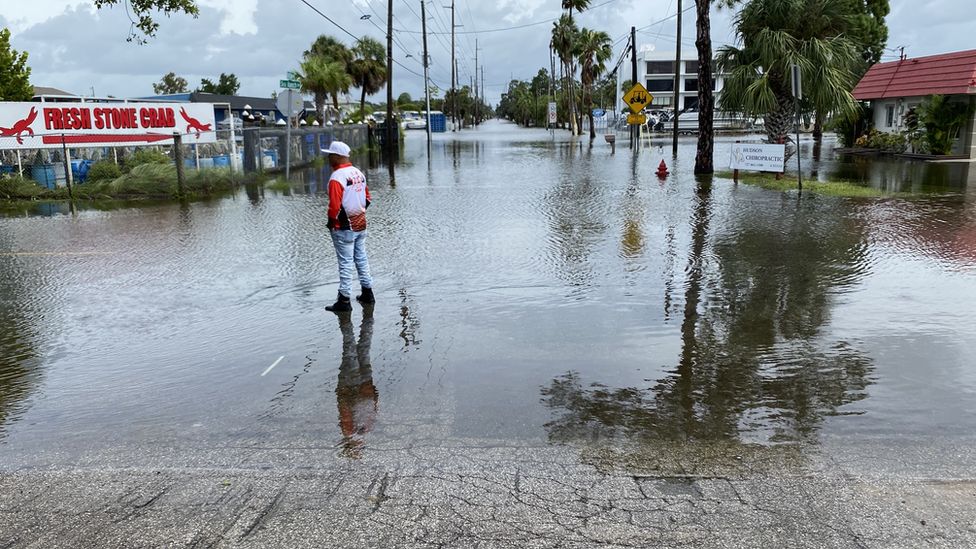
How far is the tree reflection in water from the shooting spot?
4.72 metres

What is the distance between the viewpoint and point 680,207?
48.0 feet

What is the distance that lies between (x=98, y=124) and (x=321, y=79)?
22.7 m

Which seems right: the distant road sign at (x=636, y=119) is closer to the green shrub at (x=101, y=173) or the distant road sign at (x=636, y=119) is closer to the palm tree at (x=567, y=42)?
the green shrub at (x=101, y=173)

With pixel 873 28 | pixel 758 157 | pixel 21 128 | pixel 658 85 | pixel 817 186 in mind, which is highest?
pixel 658 85

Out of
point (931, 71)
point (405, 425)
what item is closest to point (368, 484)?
point (405, 425)

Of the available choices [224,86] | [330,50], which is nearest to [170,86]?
[224,86]

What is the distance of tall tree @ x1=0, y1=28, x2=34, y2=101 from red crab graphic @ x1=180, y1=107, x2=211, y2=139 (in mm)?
16139

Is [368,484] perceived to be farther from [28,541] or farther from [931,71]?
[931,71]

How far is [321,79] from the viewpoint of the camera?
138 feet

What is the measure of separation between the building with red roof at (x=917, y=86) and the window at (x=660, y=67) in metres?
85.3

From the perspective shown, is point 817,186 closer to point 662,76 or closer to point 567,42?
point 567,42

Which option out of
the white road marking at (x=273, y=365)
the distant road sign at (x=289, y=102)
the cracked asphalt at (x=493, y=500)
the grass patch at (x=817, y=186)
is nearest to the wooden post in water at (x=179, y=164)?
the distant road sign at (x=289, y=102)

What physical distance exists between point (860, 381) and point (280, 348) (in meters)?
4.46

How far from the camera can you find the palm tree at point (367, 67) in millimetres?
51031
